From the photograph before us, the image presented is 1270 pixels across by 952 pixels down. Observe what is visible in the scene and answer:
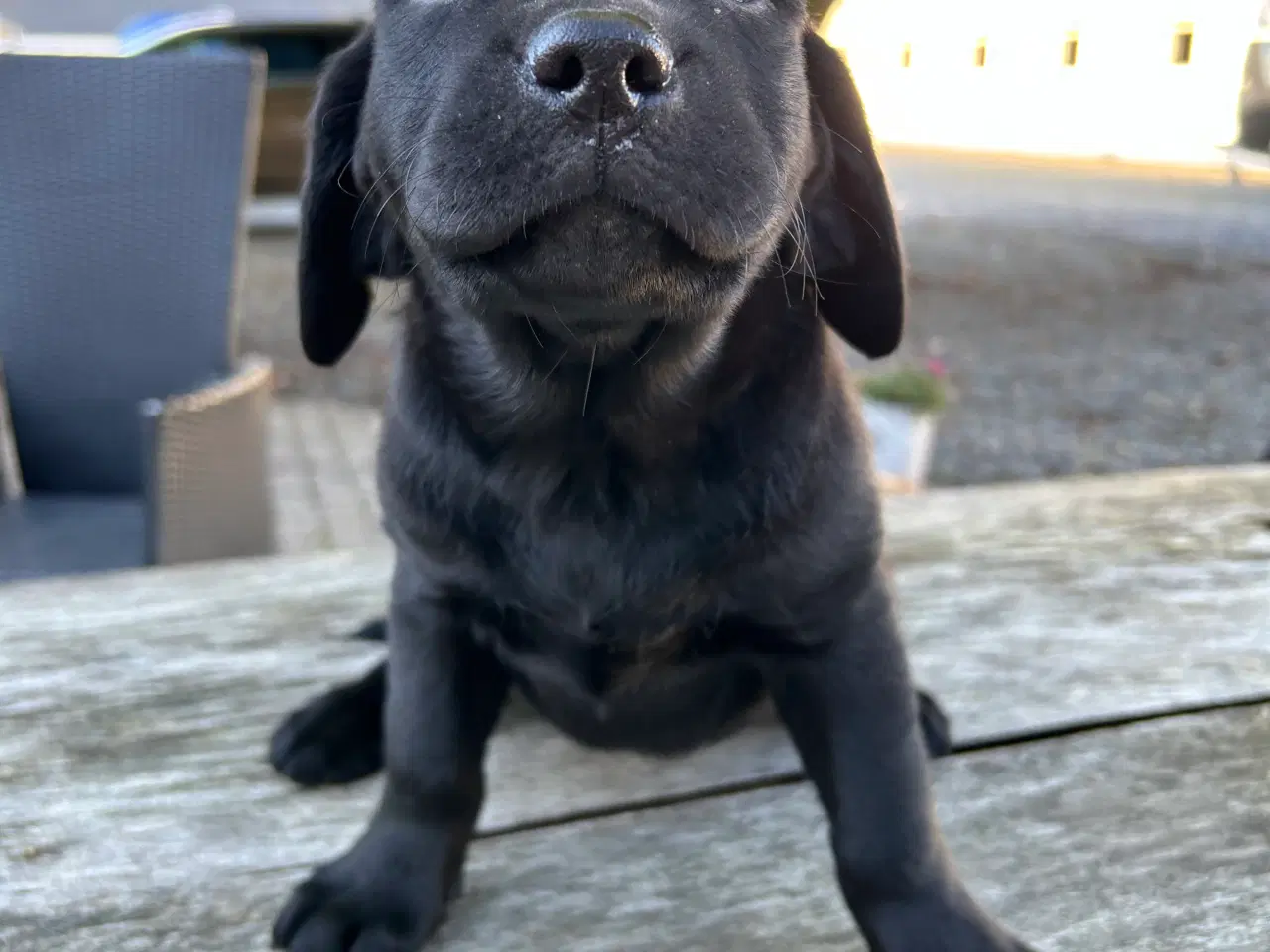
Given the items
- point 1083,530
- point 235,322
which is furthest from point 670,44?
point 235,322

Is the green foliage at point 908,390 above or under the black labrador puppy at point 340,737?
under

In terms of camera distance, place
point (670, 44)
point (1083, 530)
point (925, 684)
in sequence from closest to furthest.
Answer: point (670, 44) < point (925, 684) < point (1083, 530)

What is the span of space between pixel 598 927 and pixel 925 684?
0.60m

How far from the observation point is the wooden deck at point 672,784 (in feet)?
3.47

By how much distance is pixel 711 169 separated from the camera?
2.47ft

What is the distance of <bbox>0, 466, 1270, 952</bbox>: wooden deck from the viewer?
106 centimetres

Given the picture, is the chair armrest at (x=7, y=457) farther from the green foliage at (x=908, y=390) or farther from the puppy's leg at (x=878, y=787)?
the green foliage at (x=908, y=390)

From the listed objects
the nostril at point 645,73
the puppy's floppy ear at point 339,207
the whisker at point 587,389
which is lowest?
the whisker at point 587,389

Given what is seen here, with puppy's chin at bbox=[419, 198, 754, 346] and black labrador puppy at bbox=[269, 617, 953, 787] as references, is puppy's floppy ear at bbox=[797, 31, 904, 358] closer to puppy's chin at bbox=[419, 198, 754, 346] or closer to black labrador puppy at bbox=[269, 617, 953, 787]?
puppy's chin at bbox=[419, 198, 754, 346]

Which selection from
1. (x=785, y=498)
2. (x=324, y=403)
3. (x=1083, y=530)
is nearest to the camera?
(x=785, y=498)

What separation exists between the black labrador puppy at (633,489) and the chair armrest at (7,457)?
4.83ft

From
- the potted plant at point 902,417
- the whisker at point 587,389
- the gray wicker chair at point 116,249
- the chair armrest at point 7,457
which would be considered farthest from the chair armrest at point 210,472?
the potted plant at point 902,417

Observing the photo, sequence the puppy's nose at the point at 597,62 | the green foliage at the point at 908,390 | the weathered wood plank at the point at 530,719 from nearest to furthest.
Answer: the puppy's nose at the point at 597,62 → the weathered wood plank at the point at 530,719 → the green foliage at the point at 908,390

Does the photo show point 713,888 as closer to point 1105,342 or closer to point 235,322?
point 235,322
